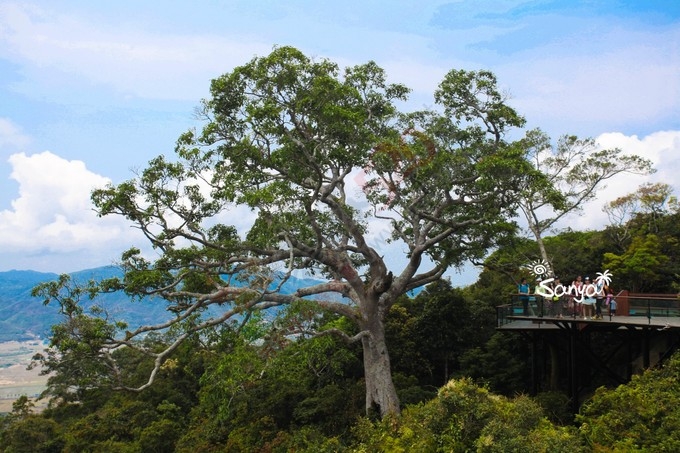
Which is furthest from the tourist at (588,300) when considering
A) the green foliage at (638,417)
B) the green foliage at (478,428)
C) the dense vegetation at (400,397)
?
the green foliage at (478,428)

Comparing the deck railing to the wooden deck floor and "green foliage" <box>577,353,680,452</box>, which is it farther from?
"green foliage" <box>577,353,680,452</box>

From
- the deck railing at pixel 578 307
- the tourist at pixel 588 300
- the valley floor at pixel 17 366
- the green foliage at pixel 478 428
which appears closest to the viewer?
the green foliage at pixel 478 428

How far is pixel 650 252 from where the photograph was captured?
76.5ft

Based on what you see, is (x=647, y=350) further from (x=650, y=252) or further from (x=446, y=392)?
(x=650, y=252)

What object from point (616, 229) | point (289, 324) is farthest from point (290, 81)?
point (616, 229)

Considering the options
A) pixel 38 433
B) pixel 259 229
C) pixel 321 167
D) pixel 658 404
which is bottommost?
pixel 38 433

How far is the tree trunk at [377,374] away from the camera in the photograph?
15.7 metres

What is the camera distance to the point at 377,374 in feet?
52.5

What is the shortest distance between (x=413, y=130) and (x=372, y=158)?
2.84 metres

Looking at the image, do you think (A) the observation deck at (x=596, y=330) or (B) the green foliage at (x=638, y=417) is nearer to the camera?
(B) the green foliage at (x=638, y=417)

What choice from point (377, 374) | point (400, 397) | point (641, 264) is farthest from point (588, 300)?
point (641, 264)

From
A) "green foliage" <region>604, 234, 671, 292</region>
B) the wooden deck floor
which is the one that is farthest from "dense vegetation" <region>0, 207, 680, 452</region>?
the wooden deck floor

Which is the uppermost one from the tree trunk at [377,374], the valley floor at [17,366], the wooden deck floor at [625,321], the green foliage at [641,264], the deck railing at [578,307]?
the green foliage at [641,264]

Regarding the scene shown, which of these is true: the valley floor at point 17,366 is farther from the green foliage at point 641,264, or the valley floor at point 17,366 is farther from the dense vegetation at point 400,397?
the green foliage at point 641,264
